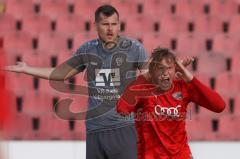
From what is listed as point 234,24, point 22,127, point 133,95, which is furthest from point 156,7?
point 133,95

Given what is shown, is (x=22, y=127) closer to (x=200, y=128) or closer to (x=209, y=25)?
(x=200, y=128)

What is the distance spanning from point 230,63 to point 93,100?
4.39 m

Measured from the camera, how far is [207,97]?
3.84 m

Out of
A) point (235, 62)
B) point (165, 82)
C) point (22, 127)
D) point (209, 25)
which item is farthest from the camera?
point (209, 25)

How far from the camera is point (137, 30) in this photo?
9.10 metres

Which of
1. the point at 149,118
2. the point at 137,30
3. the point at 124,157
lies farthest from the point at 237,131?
the point at 149,118

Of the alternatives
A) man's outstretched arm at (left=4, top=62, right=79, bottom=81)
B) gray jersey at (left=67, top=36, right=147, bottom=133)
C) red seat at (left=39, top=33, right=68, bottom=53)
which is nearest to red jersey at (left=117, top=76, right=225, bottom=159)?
gray jersey at (left=67, top=36, right=147, bottom=133)

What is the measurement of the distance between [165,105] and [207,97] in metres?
0.27

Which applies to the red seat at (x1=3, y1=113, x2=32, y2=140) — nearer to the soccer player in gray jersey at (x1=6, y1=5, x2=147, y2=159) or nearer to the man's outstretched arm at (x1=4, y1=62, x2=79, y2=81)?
the man's outstretched arm at (x1=4, y1=62, x2=79, y2=81)

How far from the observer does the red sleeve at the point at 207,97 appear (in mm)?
3844

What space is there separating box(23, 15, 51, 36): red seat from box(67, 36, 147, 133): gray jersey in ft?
15.4

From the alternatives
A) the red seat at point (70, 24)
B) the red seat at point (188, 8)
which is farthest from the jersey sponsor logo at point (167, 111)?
the red seat at point (188, 8)

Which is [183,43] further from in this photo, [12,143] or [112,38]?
[112,38]

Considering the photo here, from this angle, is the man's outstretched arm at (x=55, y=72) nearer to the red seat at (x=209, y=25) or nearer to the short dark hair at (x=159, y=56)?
the short dark hair at (x=159, y=56)
